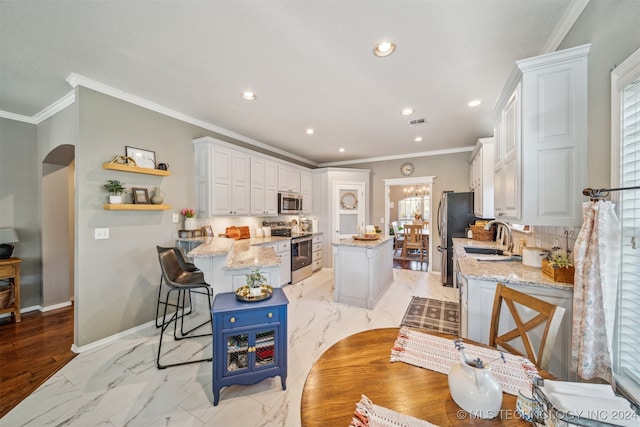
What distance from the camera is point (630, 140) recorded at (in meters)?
1.14

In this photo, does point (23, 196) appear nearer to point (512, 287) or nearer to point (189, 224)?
point (189, 224)

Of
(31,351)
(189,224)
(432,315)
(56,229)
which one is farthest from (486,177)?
(56,229)

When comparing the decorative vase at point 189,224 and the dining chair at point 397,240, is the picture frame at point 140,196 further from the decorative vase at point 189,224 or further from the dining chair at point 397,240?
the dining chair at point 397,240

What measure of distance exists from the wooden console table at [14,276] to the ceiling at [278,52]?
1.90 m

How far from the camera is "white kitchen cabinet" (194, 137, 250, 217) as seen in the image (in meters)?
3.35

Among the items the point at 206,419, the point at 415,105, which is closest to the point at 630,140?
the point at 415,105

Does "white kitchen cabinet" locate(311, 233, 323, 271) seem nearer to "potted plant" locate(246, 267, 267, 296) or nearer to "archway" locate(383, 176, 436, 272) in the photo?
"archway" locate(383, 176, 436, 272)

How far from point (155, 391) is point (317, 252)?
3751mm

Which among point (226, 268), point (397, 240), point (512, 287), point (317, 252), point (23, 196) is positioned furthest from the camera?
point (397, 240)

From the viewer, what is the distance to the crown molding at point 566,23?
1.49 m

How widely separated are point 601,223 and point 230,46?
2664 mm

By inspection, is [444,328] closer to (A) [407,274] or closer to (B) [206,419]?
→ (A) [407,274]

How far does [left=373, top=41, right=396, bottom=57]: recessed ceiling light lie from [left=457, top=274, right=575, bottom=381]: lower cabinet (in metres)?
1.95

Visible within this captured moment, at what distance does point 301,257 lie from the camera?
4.66 metres
